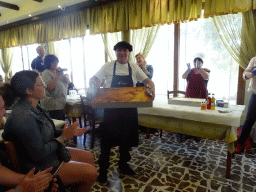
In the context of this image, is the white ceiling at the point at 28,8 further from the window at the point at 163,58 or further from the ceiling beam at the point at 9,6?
the window at the point at 163,58

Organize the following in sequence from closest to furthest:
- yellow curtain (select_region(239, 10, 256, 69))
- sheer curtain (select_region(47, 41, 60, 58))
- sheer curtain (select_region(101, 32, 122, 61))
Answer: yellow curtain (select_region(239, 10, 256, 69)), sheer curtain (select_region(101, 32, 122, 61)), sheer curtain (select_region(47, 41, 60, 58))

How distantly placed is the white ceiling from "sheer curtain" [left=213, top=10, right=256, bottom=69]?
3767 mm

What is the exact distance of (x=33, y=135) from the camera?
3.71ft

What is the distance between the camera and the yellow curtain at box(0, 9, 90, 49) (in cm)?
530

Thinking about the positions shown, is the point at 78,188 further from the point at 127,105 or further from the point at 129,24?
the point at 129,24

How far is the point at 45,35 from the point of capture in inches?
246

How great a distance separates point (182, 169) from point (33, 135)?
199cm

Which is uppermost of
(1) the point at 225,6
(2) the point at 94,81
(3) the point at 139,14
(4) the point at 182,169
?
(3) the point at 139,14

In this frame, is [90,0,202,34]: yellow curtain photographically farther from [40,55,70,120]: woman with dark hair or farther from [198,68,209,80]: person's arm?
[40,55,70,120]: woman with dark hair

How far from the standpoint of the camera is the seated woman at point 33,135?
3.67ft

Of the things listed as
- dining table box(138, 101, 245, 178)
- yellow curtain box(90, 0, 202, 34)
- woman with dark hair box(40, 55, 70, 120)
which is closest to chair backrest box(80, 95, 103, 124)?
woman with dark hair box(40, 55, 70, 120)

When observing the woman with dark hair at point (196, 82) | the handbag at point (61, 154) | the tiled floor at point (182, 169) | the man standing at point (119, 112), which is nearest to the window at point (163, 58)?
the woman with dark hair at point (196, 82)

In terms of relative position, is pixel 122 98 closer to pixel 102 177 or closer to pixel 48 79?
pixel 102 177

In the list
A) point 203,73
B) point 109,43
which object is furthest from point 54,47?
point 203,73
